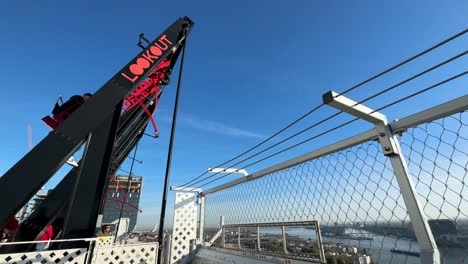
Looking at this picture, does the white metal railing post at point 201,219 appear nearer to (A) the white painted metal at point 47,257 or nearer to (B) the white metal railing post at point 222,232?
(B) the white metal railing post at point 222,232

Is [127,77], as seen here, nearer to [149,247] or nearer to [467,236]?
[149,247]

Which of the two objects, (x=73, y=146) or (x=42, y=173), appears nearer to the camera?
(x=42, y=173)

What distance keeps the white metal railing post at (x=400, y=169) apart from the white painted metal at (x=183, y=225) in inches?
184

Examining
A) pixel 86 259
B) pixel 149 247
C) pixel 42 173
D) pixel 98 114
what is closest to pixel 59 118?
pixel 98 114

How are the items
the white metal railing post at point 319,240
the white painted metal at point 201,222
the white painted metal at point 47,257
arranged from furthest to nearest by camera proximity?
1. the white painted metal at point 201,222
2. the white metal railing post at point 319,240
3. the white painted metal at point 47,257

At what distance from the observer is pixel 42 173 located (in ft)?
5.99

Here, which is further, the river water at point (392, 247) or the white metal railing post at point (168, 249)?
the white metal railing post at point (168, 249)

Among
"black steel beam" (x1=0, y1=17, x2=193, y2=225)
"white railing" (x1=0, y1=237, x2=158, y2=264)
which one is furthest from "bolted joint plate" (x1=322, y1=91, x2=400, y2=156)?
"white railing" (x1=0, y1=237, x2=158, y2=264)

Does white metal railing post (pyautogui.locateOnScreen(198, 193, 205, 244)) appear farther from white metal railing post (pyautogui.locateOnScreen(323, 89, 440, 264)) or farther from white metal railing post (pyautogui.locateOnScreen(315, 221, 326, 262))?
white metal railing post (pyautogui.locateOnScreen(323, 89, 440, 264))

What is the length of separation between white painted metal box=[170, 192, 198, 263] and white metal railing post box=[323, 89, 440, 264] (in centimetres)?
468

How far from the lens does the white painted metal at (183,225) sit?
4734mm

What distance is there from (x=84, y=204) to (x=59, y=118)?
143 cm

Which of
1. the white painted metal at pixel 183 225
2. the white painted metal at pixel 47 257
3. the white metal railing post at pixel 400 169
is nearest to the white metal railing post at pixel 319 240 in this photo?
the white metal railing post at pixel 400 169

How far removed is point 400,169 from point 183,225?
4738 millimetres
